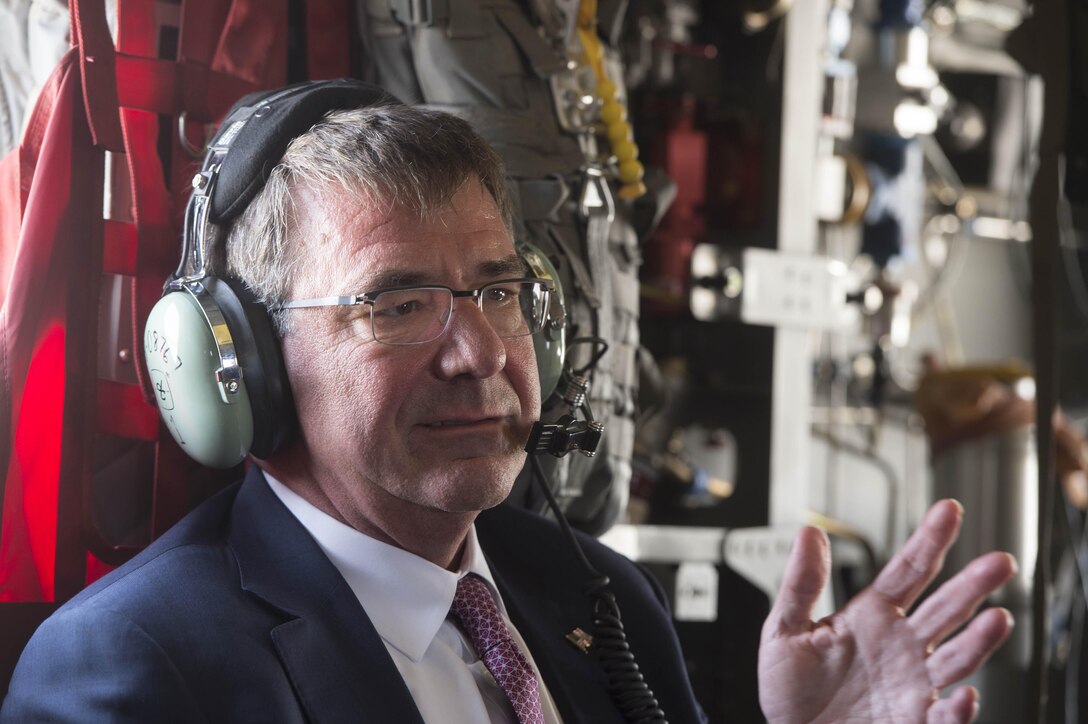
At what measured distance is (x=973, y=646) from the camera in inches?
44.9

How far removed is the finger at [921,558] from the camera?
1166 millimetres

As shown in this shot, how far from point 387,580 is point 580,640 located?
27 cm

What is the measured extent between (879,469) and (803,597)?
9.63ft

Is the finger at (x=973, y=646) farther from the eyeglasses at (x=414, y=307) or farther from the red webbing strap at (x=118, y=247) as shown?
the red webbing strap at (x=118, y=247)

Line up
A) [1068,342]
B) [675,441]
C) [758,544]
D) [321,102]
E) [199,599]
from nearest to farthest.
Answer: [199,599] < [321,102] < [758,544] < [675,441] < [1068,342]

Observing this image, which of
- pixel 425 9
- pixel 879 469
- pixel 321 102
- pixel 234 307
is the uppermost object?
pixel 425 9

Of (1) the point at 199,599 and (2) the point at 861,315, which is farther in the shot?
(2) the point at 861,315

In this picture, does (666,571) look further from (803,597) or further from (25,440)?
(25,440)

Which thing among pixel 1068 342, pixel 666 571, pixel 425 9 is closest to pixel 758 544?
pixel 666 571

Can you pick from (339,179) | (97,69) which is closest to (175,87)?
(97,69)

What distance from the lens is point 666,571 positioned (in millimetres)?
2223

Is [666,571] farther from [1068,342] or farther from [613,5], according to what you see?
[1068,342]

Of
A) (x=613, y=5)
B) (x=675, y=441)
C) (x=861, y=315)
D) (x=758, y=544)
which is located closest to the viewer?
(x=613, y=5)

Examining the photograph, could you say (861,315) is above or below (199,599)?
above
